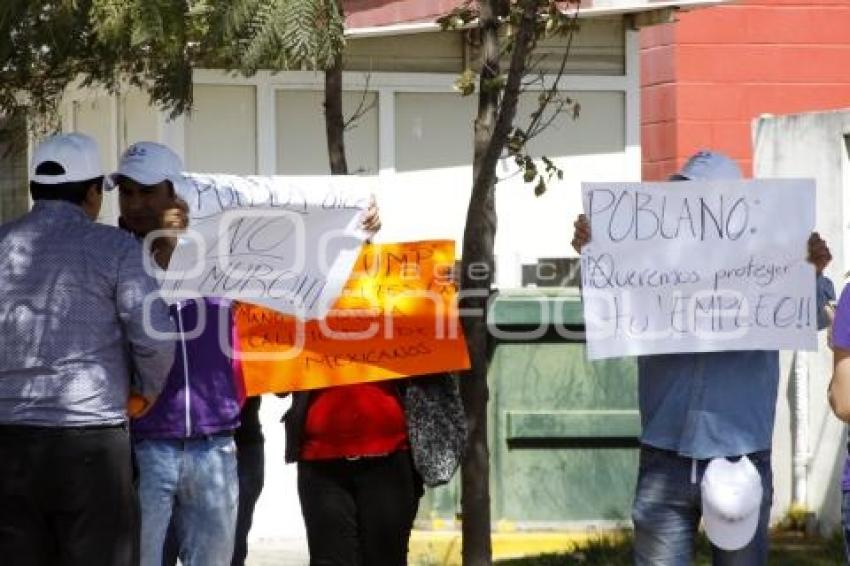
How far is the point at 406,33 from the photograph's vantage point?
11195mm

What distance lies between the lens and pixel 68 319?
18.0 feet

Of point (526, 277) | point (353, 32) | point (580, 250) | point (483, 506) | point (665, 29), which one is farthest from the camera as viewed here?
point (665, 29)

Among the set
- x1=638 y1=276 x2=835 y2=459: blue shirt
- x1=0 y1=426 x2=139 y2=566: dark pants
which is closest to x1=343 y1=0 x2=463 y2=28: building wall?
x1=638 y1=276 x2=835 y2=459: blue shirt

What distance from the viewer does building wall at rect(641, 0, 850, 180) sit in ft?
46.4

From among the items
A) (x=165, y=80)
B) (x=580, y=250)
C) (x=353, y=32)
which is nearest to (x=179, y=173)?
(x=165, y=80)

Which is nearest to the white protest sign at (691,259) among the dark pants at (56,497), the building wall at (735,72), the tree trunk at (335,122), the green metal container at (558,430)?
the tree trunk at (335,122)

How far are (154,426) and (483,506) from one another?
5.77 ft

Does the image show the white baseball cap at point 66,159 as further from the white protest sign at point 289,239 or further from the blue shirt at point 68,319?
the white protest sign at point 289,239

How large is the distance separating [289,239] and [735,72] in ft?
26.6

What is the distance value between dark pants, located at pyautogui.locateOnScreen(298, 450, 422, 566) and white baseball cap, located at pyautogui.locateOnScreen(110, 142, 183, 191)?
1.12m

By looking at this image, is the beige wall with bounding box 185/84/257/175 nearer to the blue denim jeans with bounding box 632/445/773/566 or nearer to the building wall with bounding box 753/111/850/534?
the building wall with bounding box 753/111/850/534

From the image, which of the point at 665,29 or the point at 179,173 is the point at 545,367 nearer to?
the point at 179,173

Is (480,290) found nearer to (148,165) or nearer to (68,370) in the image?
(148,165)

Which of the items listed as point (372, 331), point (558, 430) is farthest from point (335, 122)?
point (558, 430)
